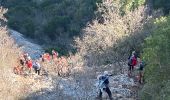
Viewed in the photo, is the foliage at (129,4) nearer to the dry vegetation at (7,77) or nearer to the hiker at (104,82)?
the dry vegetation at (7,77)

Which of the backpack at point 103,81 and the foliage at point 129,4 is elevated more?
the foliage at point 129,4

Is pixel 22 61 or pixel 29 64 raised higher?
pixel 22 61

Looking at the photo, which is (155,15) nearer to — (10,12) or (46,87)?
(46,87)

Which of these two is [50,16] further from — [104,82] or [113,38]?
[104,82]

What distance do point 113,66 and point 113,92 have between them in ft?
24.3

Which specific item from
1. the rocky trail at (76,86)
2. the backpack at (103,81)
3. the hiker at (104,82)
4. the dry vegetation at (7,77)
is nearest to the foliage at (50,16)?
the dry vegetation at (7,77)

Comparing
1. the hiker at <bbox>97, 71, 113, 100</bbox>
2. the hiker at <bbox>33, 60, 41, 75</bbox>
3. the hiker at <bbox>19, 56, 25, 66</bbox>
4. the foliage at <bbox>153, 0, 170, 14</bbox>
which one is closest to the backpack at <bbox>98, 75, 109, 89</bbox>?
the hiker at <bbox>97, 71, 113, 100</bbox>

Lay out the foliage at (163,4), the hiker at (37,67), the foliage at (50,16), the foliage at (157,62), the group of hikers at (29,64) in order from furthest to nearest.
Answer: the foliage at (50,16) → the foliage at (163,4) → the hiker at (37,67) → the group of hikers at (29,64) → the foliage at (157,62)

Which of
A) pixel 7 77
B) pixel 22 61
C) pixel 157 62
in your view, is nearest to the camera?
pixel 157 62

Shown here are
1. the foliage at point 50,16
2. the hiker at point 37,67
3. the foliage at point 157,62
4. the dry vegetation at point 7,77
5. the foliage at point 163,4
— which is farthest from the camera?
the foliage at point 50,16

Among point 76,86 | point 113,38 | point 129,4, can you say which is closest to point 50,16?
point 129,4

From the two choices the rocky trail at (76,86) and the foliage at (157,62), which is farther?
the rocky trail at (76,86)

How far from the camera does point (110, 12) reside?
112ft

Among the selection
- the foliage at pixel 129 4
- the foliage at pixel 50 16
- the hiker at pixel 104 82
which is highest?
the foliage at pixel 50 16
